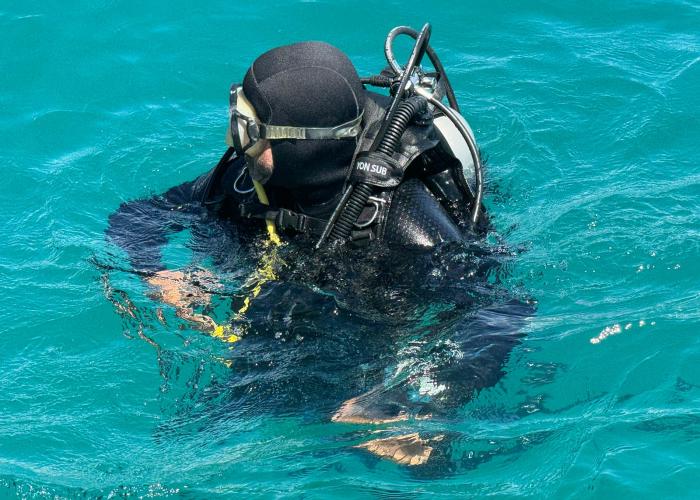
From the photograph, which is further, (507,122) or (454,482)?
(507,122)

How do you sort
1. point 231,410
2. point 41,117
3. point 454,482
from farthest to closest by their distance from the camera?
point 41,117
point 231,410
point 454,482

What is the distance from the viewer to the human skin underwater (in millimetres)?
4203

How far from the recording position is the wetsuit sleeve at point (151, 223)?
4977mm

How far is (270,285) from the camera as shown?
455cm

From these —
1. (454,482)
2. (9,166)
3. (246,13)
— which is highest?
(246,13)

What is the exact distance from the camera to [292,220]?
14.4 feet

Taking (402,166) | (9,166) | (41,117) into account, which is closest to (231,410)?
(402,166)

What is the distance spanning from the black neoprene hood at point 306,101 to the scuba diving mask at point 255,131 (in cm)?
2

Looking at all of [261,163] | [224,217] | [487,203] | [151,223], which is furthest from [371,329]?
[487,203]

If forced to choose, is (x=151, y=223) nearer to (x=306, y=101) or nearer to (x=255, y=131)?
(x=255, y=131)

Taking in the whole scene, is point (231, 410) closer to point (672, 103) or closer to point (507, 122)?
point (507, 122)

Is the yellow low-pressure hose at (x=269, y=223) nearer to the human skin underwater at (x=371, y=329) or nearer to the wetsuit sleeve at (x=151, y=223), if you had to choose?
the human skin underwater at (x=371, y=329)

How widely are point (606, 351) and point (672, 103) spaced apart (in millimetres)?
3257

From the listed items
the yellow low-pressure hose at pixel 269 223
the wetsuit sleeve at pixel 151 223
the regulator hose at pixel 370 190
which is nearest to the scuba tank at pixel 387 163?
the regulator hose at pixel 370 190
